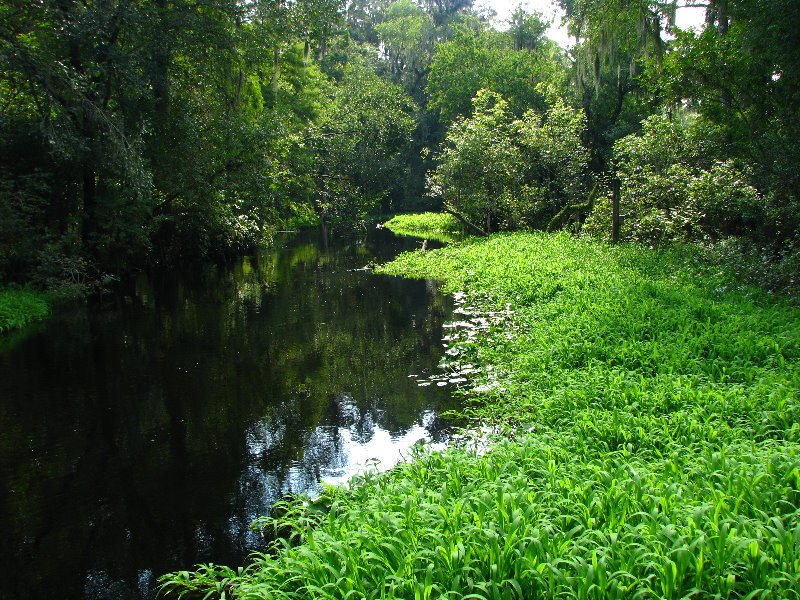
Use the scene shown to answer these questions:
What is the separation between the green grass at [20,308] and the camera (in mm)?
11128

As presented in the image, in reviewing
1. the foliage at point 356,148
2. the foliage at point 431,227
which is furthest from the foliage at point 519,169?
the foliage at point 431,227

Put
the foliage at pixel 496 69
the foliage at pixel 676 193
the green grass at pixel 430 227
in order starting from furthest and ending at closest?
the foliage at pixel 496 69 → the green grass at pixel 430 227 → the foliage at pixel 676 193

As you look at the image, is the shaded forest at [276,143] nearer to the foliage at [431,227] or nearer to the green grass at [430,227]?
the foliage at [431,227]

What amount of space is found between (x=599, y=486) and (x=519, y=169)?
2102cm

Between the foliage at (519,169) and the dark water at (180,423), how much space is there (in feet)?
36.8

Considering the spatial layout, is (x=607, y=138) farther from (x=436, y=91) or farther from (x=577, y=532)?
(x=577, y=532)

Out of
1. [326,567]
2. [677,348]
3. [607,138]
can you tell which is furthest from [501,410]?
[607,138]

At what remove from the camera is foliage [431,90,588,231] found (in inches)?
896

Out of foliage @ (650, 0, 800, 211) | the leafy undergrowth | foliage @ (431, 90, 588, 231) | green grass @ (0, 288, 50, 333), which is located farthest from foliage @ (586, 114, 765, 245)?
green grass @ (0, 288, 50, 333)

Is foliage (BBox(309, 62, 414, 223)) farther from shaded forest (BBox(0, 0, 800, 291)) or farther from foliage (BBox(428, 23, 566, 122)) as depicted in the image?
foliage (BBox(428, 23, 566, 122))

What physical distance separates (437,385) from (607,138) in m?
26.1

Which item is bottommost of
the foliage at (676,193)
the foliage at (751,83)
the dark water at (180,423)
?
the dark water at (180,423)

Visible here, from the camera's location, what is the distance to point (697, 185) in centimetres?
1465

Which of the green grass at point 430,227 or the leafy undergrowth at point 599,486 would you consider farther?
the green grass at point 430,227
